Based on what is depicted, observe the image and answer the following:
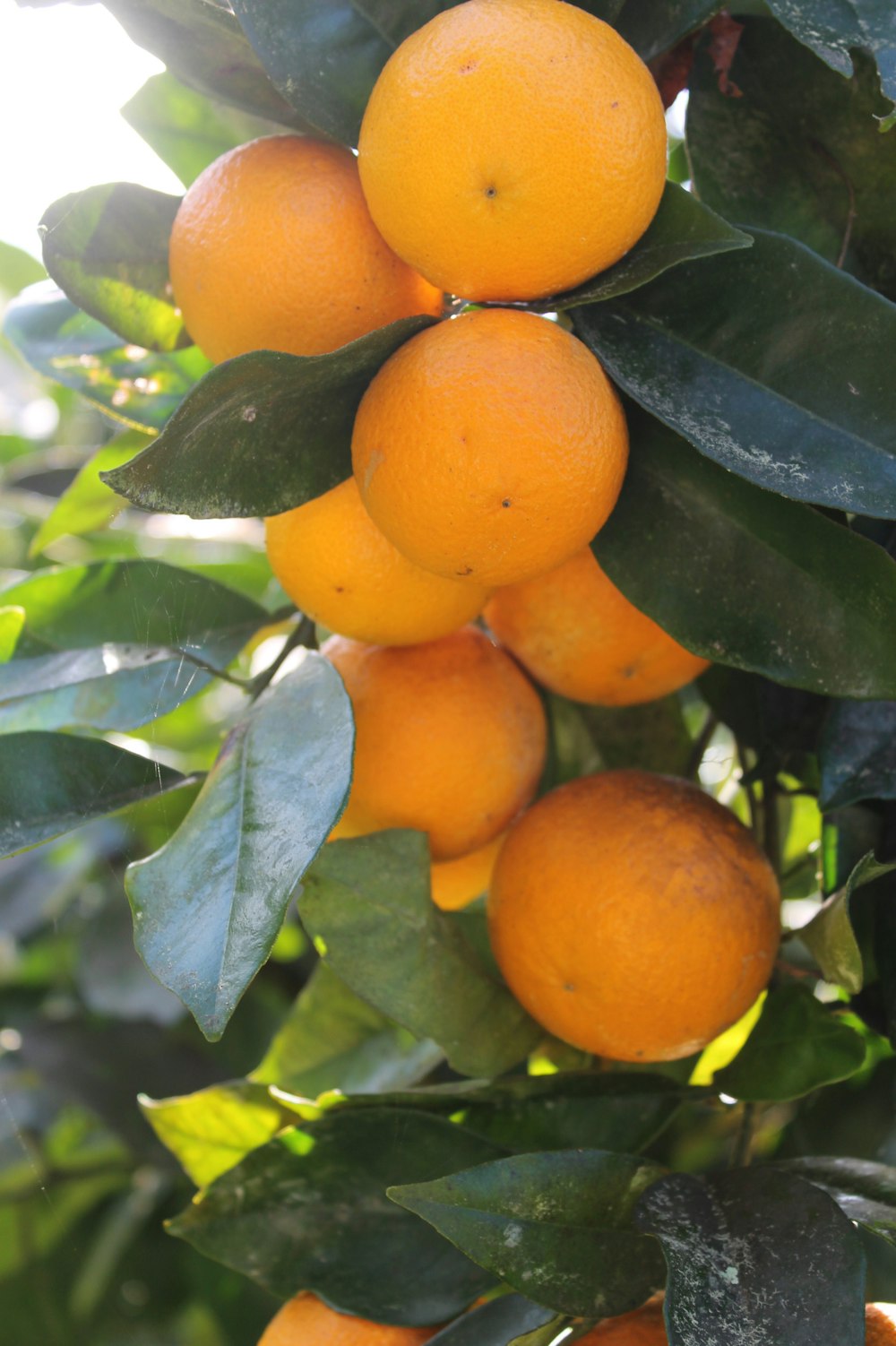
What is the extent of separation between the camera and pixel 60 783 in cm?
75

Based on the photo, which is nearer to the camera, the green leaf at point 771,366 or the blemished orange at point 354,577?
the green leaf at point 771,366

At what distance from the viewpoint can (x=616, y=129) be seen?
623 mm

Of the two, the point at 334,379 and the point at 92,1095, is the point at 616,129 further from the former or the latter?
the point at 92,1095

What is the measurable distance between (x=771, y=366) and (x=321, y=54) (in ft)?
1.04

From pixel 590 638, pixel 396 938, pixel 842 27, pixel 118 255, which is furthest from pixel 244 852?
pixel 842 27

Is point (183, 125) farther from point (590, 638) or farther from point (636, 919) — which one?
point (636, 919)

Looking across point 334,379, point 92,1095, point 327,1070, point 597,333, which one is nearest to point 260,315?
point 334,379

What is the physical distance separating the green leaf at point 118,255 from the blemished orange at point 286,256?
2.6 inches

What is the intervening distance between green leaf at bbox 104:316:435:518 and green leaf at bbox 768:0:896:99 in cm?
26

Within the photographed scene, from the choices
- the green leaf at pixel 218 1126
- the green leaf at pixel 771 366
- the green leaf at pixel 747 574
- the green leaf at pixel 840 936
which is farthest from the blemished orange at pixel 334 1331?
the green leaf at pixel 771 366

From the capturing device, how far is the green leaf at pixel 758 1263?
61 centimetres

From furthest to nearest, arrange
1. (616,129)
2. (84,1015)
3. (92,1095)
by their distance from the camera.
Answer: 1. (84,1015)
2. (92,1095)
3. (616,129)

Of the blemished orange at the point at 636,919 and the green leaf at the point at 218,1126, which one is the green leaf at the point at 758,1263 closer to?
the blemished orange at the point at 636,919

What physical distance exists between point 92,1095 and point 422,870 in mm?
876
